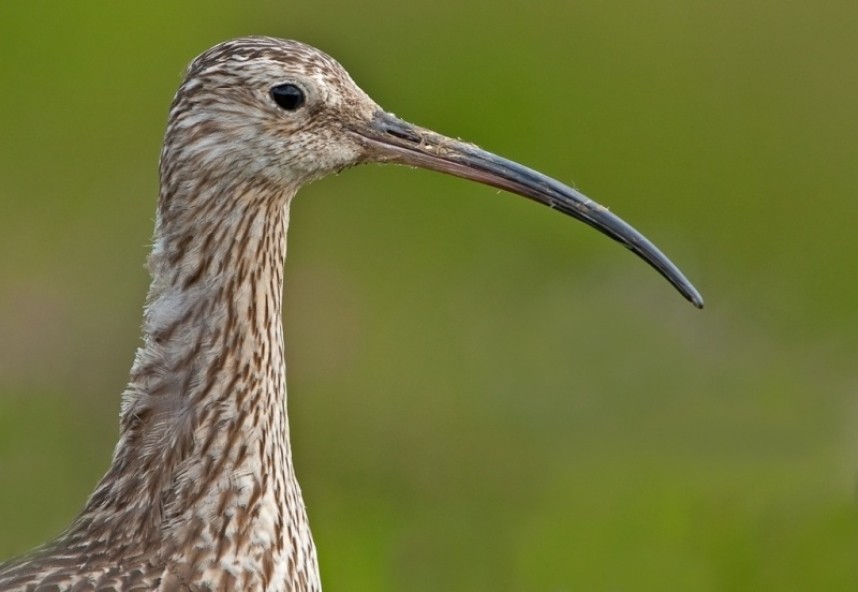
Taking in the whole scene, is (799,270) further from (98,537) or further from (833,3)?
(98,537)

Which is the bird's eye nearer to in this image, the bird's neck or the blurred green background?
the bird's neck

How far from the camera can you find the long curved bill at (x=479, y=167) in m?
6.08

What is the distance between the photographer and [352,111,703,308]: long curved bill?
19.9ft

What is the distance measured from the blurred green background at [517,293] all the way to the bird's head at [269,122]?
3.76 m

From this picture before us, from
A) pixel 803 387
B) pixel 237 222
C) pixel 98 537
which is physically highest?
pixel 803 387

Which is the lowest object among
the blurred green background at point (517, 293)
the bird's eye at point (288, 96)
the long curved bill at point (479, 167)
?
the long curved bill at point (479, 167)

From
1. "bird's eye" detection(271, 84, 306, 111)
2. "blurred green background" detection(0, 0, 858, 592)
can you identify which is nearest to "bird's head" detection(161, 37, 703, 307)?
"bird's eye" detection(271, 84, 306, 111)

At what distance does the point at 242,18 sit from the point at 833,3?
456 centimetres

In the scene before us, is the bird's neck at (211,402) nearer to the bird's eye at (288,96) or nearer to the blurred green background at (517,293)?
the bird's eye at (288,96)

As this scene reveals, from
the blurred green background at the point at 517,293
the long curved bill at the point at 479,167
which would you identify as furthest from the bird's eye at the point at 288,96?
the blurred green background at the point at 517,293

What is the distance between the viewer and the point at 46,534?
9.40 meters

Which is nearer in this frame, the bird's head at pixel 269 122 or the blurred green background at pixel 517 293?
the bird's head at pixel 269 122

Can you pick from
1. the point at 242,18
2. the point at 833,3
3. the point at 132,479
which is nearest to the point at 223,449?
the point at 132,479

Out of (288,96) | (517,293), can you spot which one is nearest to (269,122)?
(288,96)
